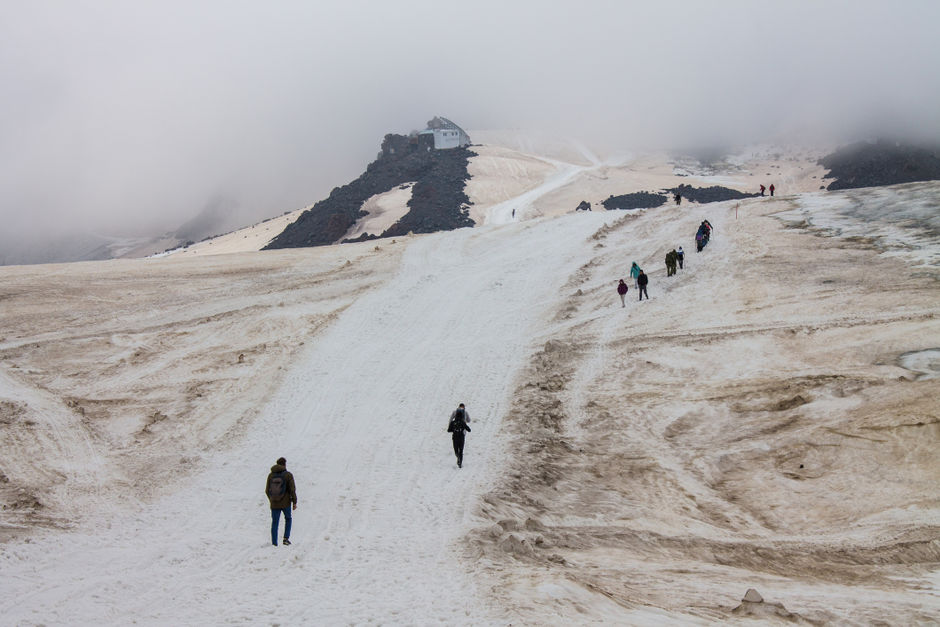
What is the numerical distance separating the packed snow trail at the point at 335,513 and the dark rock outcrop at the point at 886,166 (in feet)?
262

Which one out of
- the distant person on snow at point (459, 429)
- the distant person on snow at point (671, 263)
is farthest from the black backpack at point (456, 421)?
the distant person on snow at point (671, 263)

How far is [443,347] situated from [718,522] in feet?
48.7

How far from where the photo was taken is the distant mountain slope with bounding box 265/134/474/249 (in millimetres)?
80062

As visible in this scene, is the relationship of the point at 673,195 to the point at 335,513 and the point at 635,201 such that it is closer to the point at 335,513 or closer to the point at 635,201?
the point at 635,201

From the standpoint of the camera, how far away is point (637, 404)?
62.6 ft

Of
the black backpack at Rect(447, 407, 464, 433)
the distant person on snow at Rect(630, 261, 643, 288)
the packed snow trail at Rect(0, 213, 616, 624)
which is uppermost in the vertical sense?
the distant person on snow at Rect(630, 261, 643, 288)

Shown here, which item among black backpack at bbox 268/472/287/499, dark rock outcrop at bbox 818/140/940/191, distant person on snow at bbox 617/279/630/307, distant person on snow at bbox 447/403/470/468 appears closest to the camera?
black backpack at bbox 268/472/287/499

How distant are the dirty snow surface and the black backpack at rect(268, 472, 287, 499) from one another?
1089 mm

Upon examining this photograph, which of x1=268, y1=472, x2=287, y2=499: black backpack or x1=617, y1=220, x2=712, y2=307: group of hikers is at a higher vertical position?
x1=617, y1=220, x2=712, y2=307: group of hikers

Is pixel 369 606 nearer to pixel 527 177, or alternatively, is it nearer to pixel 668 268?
pixel 668 268

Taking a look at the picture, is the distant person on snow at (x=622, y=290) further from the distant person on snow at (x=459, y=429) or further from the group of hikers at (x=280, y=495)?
the group of hikers at (x=280, y=495)

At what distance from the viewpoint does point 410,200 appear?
90062 mm

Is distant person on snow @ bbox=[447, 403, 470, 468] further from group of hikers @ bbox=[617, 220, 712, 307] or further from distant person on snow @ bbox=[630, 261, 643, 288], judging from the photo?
distant person on snow @ bbox=[630, 261, 643, 288]

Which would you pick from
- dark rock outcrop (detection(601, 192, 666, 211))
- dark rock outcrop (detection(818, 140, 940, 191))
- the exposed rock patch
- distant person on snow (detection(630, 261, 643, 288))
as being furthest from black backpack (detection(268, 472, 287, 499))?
dark rock outcrop (detection(818, 140, 940, 191))
